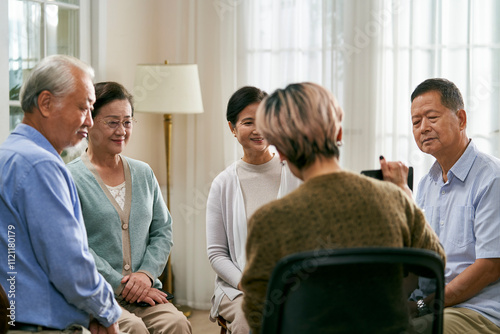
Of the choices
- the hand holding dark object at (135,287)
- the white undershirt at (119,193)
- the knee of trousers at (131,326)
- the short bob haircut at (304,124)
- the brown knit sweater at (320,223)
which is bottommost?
the knee of trousers at (131,326)

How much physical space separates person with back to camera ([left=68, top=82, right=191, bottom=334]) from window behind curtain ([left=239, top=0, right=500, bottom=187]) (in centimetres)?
166

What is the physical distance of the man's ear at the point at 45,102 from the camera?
5.21 feet

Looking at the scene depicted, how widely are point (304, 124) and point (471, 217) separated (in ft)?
3.05

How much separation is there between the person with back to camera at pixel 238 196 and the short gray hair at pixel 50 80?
0.84 m

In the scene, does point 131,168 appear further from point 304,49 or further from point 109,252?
point 304,49

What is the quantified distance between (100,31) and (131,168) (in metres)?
1.63

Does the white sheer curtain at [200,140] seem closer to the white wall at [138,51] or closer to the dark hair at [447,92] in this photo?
the white wall at [138,51]

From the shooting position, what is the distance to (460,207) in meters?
1.95

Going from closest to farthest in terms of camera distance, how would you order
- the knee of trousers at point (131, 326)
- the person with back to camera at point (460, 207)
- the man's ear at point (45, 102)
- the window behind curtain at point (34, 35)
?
the man's ear at point (45, 102) → the person with back to camera at point (460, 207) → the knee of trousers at point (131, 326) → the window behind curtain at point (34, 35)

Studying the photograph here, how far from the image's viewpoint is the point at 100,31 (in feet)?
11.8

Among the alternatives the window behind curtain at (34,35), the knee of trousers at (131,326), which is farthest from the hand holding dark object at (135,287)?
the window behind curtain at (34,35)

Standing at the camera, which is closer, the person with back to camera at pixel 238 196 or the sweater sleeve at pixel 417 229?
the sweater sleeve at pixel 417 229

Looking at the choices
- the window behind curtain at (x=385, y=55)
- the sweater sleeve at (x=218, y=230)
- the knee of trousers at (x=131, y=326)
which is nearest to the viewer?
the knee of trousers at (x=131, y=326)

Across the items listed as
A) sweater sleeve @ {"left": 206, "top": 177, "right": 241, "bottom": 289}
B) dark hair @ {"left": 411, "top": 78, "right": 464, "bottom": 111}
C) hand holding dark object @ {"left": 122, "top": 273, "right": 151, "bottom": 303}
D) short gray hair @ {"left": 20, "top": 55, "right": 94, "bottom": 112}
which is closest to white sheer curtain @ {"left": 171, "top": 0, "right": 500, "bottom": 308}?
dark hair @ {"left": 411, "top": 78, "right": 464, "bottom": 111}
